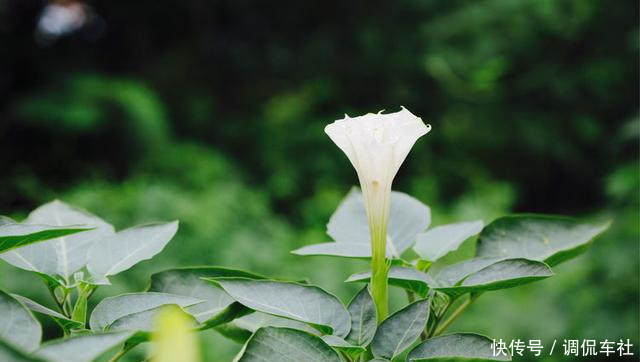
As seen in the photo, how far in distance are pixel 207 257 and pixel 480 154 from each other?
155cm

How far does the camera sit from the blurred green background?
86.0 inches

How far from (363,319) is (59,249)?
0.20m

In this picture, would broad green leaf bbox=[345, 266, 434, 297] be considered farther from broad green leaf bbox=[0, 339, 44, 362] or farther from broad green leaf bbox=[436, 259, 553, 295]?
broad green leaf bbox=[0, 339, 44, 362]

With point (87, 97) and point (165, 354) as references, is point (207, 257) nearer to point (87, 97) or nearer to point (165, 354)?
point (87, 97)

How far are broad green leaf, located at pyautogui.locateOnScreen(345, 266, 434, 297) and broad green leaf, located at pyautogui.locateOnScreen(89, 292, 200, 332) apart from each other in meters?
0.11

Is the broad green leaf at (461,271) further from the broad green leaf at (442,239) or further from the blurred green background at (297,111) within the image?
the blurred green background at (297,111)

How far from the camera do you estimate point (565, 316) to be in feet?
5.76

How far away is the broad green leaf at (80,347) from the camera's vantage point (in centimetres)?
30

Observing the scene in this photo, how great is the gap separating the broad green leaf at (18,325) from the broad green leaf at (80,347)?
16 millimetres

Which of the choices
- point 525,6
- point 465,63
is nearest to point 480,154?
point 465,63

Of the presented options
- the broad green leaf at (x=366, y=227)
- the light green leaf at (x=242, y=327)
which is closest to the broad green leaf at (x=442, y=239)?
the broad green leaf at (x=366, y=227)

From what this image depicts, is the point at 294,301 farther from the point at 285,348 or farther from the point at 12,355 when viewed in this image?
the point at 12,355

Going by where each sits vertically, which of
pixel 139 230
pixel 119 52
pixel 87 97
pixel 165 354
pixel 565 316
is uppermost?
pixel 119 52

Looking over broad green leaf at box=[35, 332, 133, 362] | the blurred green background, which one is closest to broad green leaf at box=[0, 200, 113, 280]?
broad green leaf at box=[35, 332, 133, 362]
